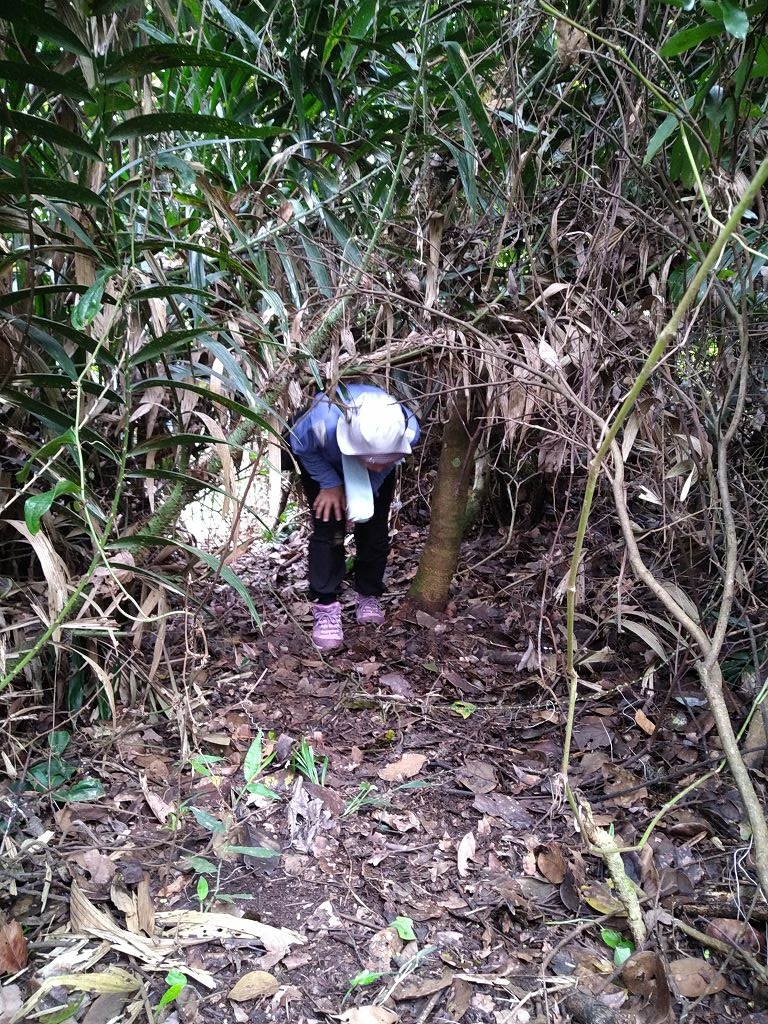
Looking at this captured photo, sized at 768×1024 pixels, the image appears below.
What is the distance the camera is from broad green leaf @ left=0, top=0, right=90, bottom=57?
3.21 feet

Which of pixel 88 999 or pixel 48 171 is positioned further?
pixel 48 171

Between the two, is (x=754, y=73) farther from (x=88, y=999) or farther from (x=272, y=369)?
(x=88, y=999)

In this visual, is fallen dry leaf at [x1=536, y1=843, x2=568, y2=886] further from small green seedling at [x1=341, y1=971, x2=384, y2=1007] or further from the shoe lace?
the shoe lace

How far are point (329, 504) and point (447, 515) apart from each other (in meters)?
0.41

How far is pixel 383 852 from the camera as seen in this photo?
1392mm

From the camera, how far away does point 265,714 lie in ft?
6.03

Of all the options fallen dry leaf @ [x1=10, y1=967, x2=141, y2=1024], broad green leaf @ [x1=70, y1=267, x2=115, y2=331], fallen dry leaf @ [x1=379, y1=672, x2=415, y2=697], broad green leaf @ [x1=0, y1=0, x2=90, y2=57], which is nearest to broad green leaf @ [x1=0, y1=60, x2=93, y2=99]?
broad green leaf @ [x1=0, y1=0, x2=90, y2=57]

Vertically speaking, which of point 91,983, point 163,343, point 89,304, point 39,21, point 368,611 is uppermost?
point 39,21

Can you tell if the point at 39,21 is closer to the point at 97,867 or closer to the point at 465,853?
the point at 97,867

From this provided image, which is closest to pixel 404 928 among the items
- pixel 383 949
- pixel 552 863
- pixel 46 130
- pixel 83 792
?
pixel 383 949

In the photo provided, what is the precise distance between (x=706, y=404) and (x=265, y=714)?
1.36 meters

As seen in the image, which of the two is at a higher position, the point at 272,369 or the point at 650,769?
the point at 272,369

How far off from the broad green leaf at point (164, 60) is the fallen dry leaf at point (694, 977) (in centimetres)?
155

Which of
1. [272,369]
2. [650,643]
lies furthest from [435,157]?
[650,643]
